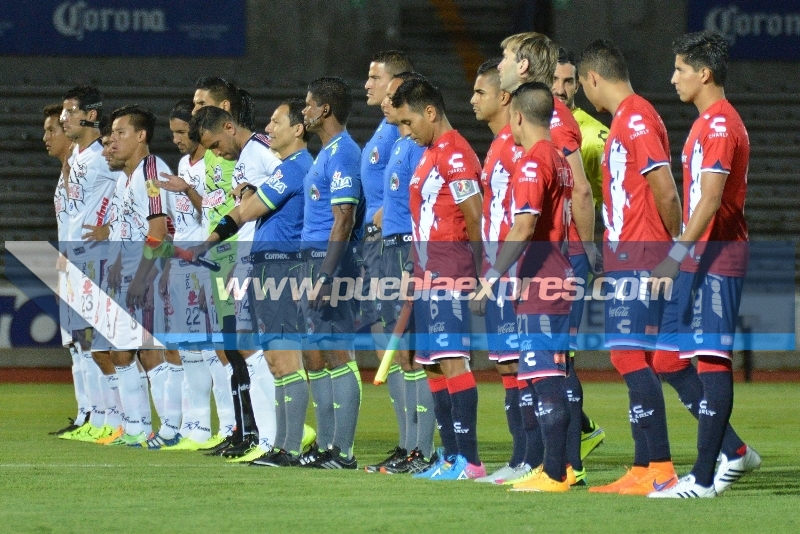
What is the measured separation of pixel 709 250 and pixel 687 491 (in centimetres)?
113

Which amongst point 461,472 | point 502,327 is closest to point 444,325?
point 502,327

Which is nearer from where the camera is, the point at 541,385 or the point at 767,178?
the point at 541,385

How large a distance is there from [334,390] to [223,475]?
0.86 metres

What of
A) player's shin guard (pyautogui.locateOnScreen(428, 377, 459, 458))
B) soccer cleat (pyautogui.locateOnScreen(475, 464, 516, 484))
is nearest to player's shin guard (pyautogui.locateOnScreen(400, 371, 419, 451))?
player's shin guard (pyautogui.locateOnScreen(428, 377, 459, 458))

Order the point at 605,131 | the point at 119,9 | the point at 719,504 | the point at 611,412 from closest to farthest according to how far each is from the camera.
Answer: the point at 719,504 < the point at 605,131 < the point at 611,412 < the point at 119,9

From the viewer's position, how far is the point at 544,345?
21.1 ft

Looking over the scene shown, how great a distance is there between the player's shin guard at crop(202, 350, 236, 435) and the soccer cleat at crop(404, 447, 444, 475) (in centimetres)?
207

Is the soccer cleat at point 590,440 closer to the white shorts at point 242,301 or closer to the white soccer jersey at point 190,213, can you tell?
the white shorts at point 242,301

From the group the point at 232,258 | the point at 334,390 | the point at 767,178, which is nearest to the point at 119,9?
the point at 767,178

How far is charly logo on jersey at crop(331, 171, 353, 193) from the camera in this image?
305 inches

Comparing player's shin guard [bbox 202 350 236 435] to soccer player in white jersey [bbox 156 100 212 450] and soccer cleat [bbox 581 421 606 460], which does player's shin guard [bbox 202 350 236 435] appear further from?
soccer cleat [bbox 581 421 606 460]

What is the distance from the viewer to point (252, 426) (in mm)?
8875

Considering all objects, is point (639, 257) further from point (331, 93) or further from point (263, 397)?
point (263, 397)

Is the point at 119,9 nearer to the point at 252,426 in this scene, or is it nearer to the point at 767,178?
the point at 767,178
